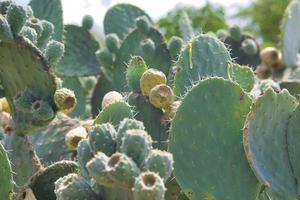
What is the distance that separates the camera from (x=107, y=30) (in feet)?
10.0

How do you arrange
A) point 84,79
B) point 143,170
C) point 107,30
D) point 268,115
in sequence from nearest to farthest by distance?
point 143,170, point 268,115, point 107,30, point 84,79

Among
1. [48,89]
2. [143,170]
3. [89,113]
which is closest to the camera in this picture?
[143,170]

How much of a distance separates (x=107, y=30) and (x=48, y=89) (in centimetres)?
140

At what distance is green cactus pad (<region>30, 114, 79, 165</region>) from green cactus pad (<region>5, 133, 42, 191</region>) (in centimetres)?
20

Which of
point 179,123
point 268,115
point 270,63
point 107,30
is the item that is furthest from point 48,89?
point 270,63

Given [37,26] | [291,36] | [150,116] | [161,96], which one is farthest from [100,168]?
[291,36]

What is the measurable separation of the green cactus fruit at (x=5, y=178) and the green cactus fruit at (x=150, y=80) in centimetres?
36

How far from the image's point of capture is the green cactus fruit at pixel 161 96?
1614 mm

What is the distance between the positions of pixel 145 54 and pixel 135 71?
63cm

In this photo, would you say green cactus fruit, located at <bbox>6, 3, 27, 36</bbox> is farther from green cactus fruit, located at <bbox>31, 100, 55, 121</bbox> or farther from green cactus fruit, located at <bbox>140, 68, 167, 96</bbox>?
green cactus fruit, located at <bbox>140, 68, 167, 96</bbox>

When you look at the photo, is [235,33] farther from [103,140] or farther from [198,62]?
[103,140]

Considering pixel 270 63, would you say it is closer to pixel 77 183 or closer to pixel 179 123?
pixel 179 123

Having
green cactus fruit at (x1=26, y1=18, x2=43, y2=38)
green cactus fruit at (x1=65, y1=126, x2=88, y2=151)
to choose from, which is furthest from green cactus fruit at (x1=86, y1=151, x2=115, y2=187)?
green cactus fruit at (x1=26, y1=18, x2=43, y2=38)

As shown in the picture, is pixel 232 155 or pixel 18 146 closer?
pixel 232 155
